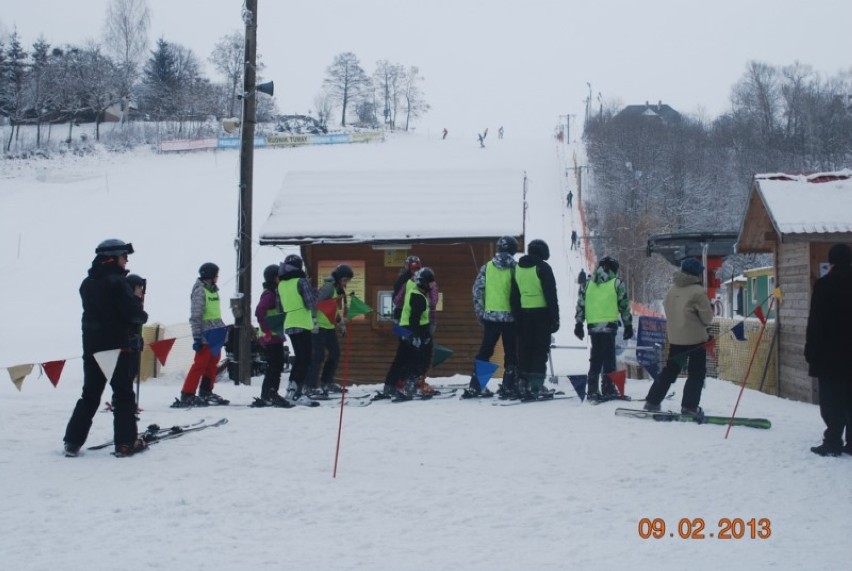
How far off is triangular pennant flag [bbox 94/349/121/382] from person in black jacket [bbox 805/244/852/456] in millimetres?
5811

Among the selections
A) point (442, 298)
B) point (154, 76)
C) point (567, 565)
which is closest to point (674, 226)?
point (442, 298)

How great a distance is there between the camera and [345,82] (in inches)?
3792

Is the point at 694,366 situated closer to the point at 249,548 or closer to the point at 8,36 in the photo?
the point at 249,548

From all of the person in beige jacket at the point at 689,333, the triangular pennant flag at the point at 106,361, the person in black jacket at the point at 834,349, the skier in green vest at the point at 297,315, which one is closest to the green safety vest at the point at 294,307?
the skier in green vest at the point at 297,315

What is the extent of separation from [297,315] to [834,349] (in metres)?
5.78

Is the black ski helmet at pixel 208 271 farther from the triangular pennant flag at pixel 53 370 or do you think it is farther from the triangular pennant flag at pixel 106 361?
the triangular pennant flag at pixel 106 361

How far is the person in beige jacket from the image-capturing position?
28.1ft

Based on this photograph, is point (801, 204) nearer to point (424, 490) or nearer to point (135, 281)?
point (424, 490)

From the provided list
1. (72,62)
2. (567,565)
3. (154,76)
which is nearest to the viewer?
(567,565)

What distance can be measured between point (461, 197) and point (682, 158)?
4248 cm

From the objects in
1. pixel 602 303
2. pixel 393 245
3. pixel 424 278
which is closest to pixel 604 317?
pixel 602 303

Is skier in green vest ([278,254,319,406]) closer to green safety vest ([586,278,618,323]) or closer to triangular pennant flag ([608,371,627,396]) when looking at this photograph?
green safety vest ([586,278,618,323])

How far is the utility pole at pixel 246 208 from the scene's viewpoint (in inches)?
522

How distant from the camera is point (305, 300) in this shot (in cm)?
998
